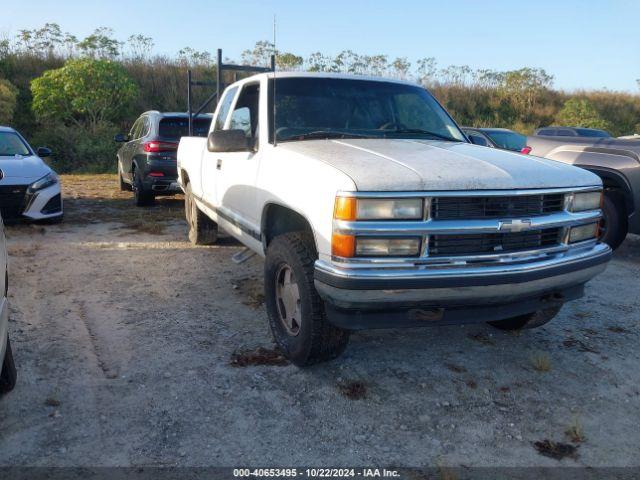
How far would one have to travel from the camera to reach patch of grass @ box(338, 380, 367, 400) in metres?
3.29

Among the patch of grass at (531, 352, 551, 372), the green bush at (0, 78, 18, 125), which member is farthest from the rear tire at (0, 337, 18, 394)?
the green bush at (0, 78, 18, 125)

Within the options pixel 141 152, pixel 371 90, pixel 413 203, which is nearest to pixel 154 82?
pixel 141 152

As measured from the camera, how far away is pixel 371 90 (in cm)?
461

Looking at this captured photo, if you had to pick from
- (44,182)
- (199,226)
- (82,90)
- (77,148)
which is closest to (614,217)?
(199,226)

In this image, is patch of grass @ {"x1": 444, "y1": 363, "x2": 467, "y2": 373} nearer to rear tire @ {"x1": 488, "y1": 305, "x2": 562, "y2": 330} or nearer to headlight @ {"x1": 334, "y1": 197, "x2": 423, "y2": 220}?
rear tire @ {"x1": 488, "y1": 305, "x2": 562, "y2": 330}

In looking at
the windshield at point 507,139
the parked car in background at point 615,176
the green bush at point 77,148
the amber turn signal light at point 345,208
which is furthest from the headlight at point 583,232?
the green bush at point 77,148

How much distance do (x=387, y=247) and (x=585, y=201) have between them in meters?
1.51

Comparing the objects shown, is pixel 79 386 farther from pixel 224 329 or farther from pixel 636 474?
pixel 636 474

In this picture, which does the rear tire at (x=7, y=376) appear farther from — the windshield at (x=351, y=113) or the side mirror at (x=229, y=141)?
the windshield at (x=351, y=113)

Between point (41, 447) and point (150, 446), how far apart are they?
521 mm

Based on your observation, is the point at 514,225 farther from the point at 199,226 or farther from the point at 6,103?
the point at 6,103

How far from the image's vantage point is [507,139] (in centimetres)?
1170

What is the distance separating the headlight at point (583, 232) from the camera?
350 cm

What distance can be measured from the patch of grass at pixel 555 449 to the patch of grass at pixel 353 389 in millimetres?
978
